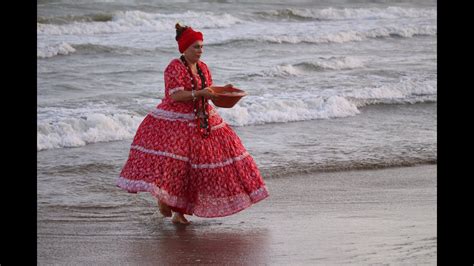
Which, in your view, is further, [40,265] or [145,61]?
[145,61]

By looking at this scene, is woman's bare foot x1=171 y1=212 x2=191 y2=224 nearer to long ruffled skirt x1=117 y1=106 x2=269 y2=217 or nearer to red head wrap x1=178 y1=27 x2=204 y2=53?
long ruffled skirt x1=117 y1=106 x2=269 y2=217

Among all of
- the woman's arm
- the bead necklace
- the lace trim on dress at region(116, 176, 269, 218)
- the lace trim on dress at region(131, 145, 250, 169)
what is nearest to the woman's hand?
the woman's arm

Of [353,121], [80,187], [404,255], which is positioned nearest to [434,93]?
[353,121]

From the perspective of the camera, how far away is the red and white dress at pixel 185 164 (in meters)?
7.29

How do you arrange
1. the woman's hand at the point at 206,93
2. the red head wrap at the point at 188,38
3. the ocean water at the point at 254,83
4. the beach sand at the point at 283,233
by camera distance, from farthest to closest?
1. the ocean water at the point at 254,83
2. the red head wrap at the point at 188,38
3. the woman's hand at the point at 206,93
4. the beach sand at the point at 283,233

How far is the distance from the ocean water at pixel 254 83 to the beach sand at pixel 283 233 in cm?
54

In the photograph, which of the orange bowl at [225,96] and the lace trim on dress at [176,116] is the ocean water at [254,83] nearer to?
the lace trim on dress at [176,116]

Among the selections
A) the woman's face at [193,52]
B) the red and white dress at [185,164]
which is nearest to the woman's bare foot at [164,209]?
the red and white dress at [185,164]

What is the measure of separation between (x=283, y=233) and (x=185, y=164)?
0.85m
